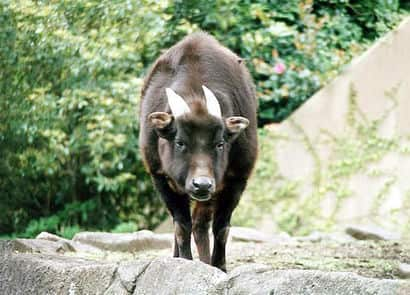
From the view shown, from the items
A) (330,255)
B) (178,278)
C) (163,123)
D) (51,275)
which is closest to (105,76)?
(330,255)

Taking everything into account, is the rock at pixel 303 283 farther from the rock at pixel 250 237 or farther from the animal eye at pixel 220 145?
the rock at pixel 250 237

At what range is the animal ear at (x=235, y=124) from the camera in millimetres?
6668

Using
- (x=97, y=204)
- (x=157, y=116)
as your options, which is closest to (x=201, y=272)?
(x=157, y=116)

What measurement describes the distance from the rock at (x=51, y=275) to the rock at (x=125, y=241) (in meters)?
2.14

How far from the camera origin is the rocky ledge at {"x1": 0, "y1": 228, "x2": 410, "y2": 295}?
16.6 ft

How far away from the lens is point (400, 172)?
38.2 feet

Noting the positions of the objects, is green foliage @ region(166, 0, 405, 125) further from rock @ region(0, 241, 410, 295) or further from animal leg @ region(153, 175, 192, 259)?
rock @ region(0, 241, 410, 295)

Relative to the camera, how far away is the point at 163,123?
6.66 metres

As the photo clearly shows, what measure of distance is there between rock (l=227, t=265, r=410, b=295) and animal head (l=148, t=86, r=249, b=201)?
1127 millimetres

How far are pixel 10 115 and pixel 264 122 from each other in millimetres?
4953

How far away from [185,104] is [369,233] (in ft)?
14.2

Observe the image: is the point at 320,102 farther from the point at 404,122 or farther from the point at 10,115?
the point at 10,115

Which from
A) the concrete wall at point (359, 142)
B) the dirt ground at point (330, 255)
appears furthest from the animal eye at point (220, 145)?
the concrete wall at point (359, 142)

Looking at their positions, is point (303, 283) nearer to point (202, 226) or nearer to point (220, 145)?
point (220, 145)
